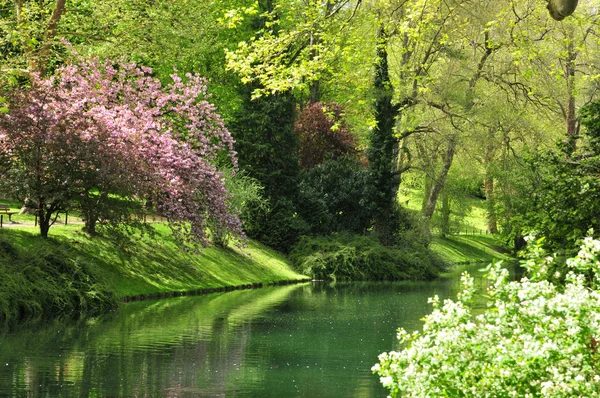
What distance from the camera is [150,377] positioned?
14961 millimetres

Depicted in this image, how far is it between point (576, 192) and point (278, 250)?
25053 millimetres

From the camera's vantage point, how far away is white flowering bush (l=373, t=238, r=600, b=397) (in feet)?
23.5

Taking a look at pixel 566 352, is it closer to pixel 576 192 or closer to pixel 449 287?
pixel 576 192

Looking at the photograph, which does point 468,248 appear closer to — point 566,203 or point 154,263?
point 154,263

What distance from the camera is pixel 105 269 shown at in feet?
90.6

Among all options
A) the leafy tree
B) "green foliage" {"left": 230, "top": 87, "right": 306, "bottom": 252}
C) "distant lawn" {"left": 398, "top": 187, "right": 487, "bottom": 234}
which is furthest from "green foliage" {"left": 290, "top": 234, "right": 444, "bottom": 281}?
"distant lawn" {"left": 398, "top": 187, "right": 487, "bottom": 234}

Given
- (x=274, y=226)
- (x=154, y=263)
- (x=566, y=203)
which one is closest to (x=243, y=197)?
(x=274, y=226)

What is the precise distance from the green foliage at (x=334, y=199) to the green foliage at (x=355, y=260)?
3.86ft

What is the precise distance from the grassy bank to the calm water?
1.14 meters

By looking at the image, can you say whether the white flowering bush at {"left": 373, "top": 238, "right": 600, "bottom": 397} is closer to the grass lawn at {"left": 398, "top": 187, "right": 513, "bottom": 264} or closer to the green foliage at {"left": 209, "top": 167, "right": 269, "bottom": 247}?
the green foliage at {"left": 209, "top": 167, "right": 269, "bottom": 247}

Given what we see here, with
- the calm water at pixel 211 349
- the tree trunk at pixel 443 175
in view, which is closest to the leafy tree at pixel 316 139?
the tree trunk at pixel 443 175

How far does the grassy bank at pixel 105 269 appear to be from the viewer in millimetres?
22734

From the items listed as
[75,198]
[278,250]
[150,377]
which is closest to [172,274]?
[75,198]

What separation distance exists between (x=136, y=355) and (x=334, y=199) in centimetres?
2391
